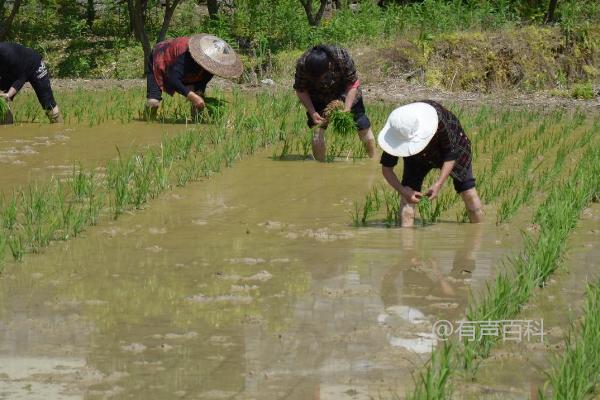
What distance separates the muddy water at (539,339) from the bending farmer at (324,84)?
2.65 metres

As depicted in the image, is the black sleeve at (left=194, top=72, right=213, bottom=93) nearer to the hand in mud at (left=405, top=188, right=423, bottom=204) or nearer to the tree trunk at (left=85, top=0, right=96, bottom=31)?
the hand in mud at (left=405, top=188, right=423, bottom=204)

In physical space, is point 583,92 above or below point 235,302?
below

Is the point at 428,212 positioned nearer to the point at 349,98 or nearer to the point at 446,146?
the point at 446,146

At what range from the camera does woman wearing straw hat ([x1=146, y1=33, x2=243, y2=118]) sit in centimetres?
945

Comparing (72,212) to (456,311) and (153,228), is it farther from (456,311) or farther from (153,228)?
(456,311)

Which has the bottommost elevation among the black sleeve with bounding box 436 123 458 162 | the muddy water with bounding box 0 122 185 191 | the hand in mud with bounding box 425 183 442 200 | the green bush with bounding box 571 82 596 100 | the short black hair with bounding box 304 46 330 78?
the green bush with bounding box 571 82 596 100

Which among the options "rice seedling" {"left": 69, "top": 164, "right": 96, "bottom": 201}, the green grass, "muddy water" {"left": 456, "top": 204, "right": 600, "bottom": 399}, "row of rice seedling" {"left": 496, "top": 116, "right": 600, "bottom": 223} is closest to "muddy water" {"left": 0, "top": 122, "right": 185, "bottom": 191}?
the green grass

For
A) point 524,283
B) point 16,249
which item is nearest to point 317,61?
point 16,249

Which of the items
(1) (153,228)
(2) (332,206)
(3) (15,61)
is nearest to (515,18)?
(3) (15,61)

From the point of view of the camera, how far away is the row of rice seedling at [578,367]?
10.4 feet

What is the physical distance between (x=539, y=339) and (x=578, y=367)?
0.68m

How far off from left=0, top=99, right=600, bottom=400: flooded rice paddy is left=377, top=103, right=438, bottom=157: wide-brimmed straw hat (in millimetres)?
476

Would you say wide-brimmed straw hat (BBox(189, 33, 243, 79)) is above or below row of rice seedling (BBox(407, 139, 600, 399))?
above

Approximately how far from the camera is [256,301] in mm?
4488
